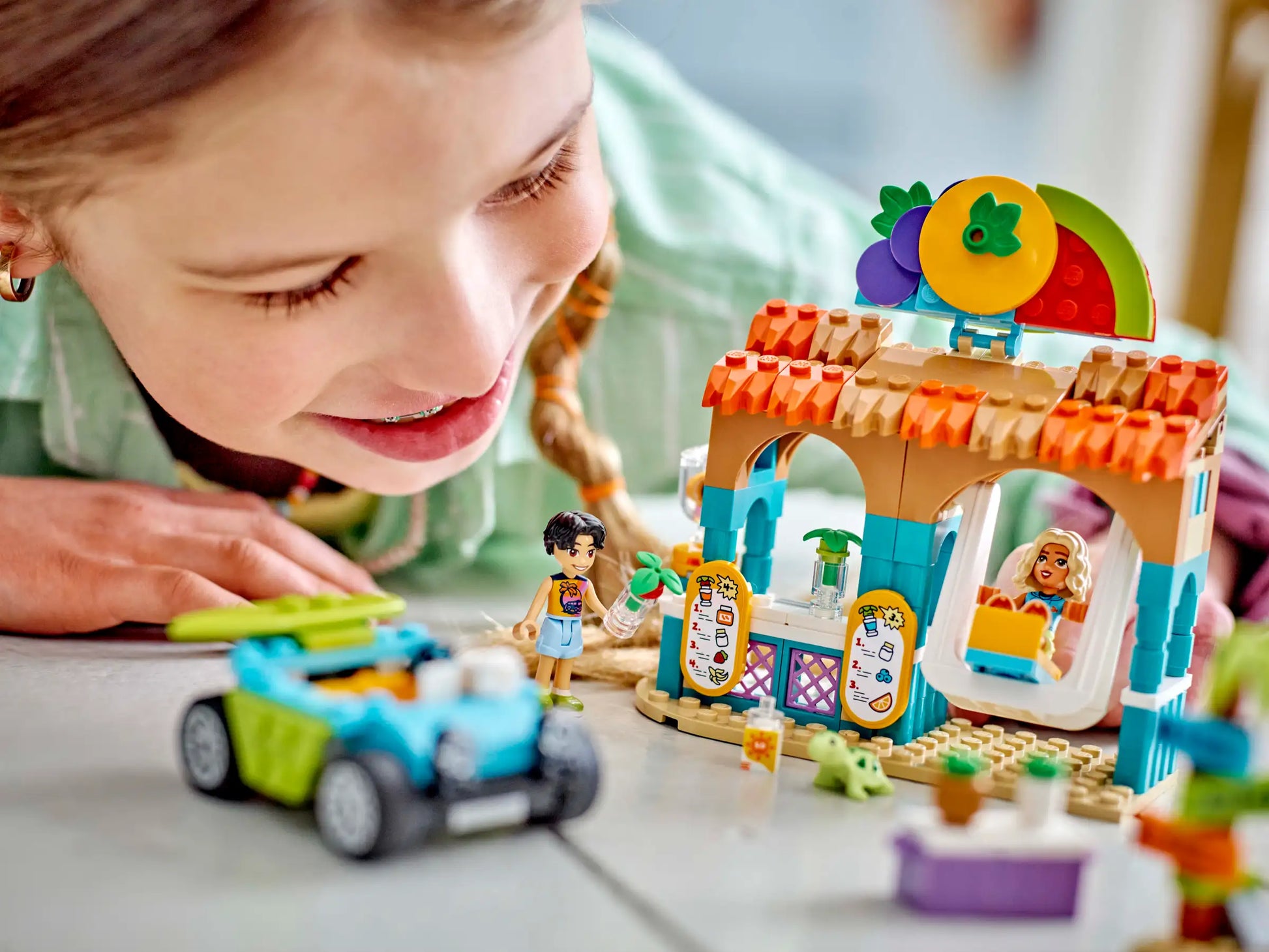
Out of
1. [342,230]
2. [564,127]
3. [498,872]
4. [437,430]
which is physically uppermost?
[564,127]

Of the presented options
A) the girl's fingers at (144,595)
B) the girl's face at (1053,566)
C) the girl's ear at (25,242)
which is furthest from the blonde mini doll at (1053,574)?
the girl's ear at (25,242)

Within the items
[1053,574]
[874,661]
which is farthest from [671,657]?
[1053,574]

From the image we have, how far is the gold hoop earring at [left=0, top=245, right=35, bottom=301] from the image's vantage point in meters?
0.96

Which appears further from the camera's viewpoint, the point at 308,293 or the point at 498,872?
the point at 308,293

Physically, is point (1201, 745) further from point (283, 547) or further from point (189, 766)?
point (283, 547)

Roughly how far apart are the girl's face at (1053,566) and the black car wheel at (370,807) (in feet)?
1.36

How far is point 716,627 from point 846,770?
0.14 metres

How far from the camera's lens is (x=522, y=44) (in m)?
0.88

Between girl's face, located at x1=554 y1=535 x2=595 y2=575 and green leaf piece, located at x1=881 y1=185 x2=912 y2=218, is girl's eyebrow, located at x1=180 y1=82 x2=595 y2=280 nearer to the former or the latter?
girl's face, located at x1=554 y1=535 x2=595 y2=575

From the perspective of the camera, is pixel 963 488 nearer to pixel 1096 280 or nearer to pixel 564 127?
pixel 1096 280

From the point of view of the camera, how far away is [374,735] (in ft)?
2.26

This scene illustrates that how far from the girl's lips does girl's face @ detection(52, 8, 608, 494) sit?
0.02m

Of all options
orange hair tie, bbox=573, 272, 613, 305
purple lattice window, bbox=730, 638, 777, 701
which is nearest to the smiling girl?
orange hair tie, bbox=573, 272, 613, 305

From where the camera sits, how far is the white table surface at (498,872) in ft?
2.05
